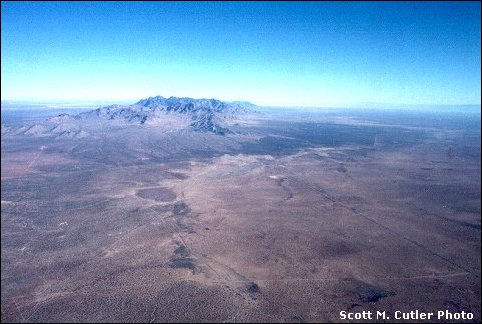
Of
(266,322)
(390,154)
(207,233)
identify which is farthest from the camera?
(390,154)

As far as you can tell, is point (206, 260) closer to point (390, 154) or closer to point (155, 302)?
point (155, 302)

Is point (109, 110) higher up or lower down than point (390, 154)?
higher up

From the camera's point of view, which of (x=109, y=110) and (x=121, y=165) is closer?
(x=121, y=165)

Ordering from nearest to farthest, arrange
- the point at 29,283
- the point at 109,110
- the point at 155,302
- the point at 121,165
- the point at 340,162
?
the point at 155,302
the point at 29,283
the point at 121,165
the point at 340,162
the point at 109,110

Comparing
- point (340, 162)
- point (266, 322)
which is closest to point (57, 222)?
point (266, 322)

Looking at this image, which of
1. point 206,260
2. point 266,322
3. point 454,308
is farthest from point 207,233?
point 454,308

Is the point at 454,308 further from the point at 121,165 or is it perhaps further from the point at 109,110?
the point at 109,110
